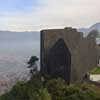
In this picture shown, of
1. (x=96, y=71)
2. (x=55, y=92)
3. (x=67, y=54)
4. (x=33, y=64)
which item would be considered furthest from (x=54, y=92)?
(x=33, y=64)

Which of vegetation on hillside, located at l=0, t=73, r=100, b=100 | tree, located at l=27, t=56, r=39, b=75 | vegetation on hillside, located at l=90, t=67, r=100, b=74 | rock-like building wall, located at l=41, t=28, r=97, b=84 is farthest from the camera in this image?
tree, located at l=27, t=56, r=39, b=75

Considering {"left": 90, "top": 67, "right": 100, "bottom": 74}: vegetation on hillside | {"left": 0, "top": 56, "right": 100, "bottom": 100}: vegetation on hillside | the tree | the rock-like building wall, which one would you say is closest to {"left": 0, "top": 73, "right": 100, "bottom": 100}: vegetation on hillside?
{"left": 0, "top": 56, "right": 100, "bottom": 100}: vegetation on hillside

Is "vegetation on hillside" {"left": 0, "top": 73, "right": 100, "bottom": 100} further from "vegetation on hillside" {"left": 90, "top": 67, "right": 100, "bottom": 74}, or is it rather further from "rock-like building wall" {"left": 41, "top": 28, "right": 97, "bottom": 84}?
"vegetation on hillside" {"left": 90, "top": 67, "right": 100, "bottom": 74}

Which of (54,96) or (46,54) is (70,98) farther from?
(46,54)

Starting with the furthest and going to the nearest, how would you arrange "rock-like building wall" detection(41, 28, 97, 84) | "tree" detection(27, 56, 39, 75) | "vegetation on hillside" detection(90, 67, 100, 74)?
"tree" detection(27, 56, 39, 75)
"vegetation on hillside" detection(90, 67, 100, 74)
"rock-like building wall" detection(41, 28, 97, 84)

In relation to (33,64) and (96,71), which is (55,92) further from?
(33,64)

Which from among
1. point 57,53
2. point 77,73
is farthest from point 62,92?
point 57,53

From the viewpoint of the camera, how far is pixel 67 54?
1830cm

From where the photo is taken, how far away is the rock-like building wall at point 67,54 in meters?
18.3

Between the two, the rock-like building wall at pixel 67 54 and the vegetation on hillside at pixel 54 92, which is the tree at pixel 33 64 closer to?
the rock-like building wall at pixel 67 54

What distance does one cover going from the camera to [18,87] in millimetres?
16906

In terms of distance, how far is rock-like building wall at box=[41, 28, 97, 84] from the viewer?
18266 mm

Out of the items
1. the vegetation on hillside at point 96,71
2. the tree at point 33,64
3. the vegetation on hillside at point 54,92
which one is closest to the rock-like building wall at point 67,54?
the vegetation on hillside at point 96,71

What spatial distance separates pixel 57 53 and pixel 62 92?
18.2ft
